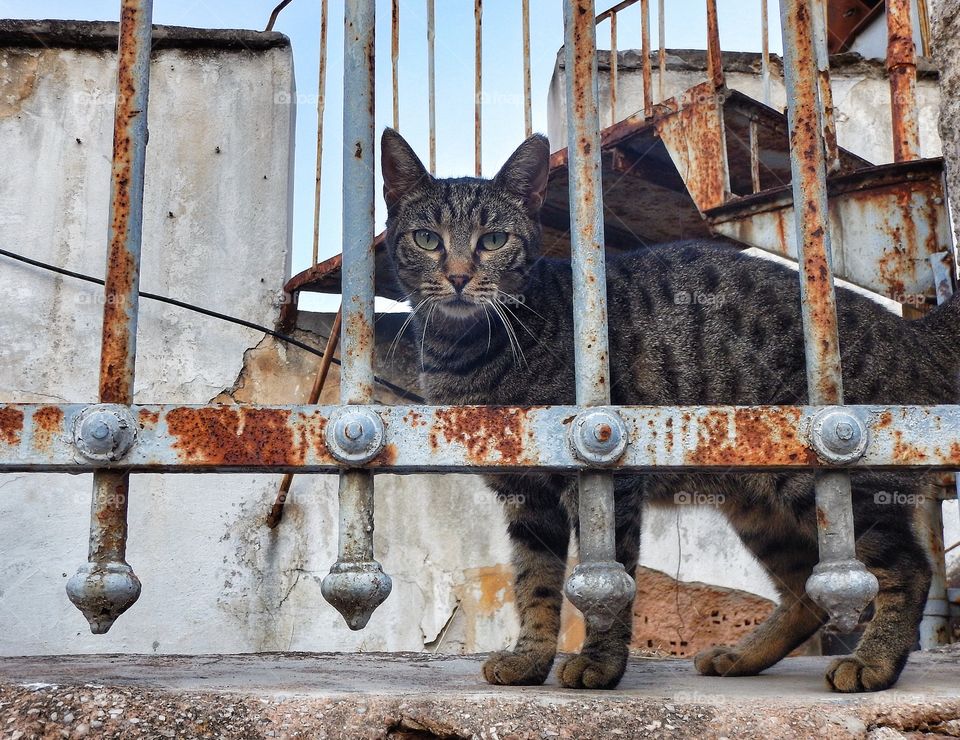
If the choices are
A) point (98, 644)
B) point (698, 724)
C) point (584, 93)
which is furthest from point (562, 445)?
point (98, 644)

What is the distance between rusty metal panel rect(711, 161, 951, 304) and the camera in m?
2.82

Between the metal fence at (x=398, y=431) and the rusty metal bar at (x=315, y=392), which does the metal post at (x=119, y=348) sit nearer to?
the metal fence at (x=398, y=431)

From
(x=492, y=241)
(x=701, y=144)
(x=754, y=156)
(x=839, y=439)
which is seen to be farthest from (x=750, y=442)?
(x=754, y=156)

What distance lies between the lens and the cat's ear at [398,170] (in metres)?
2.84

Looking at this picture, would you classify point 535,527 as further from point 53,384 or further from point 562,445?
point 53,384

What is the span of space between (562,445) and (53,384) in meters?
3.82

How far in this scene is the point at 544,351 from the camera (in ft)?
8.49

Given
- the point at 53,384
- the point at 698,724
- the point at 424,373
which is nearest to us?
the point at 698,724

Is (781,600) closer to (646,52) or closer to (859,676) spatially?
(859,676)

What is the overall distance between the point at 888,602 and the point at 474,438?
116 cm

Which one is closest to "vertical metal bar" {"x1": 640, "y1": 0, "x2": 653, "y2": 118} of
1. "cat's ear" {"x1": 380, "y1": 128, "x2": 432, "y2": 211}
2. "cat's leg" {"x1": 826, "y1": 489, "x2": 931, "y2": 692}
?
"cat's ear" {"x1": 380, "y1": 128, "x2": 432, "y2": 211}

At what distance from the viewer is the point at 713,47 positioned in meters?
3.30

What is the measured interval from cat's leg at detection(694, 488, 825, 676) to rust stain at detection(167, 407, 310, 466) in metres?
1.45

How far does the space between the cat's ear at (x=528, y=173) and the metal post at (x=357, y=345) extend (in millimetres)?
1615
